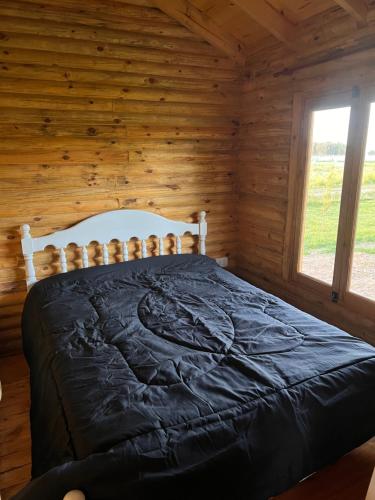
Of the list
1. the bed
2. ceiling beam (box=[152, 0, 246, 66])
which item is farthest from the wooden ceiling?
the bed

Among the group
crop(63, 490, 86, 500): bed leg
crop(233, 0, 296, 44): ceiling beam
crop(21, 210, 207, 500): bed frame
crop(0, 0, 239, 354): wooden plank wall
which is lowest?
crop(63, 490, 86, 500): bed leg

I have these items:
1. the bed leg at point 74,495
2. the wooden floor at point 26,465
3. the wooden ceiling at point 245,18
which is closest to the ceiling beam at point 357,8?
the wooden ceiling at point 245,18

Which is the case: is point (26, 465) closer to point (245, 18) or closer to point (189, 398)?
point (189, 398)

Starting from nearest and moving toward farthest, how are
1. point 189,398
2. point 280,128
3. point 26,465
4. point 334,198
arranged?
point 189,398 → point 26,465 → point 334,198 → point 280,128

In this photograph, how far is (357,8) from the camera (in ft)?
6.72

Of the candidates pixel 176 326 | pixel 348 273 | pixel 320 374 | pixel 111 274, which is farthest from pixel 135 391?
pixel 348 273

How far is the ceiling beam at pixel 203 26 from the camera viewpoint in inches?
111

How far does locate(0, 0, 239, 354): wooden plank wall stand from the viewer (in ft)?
8.34

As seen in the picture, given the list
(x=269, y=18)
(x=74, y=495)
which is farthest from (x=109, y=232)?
(x=74, y=495)

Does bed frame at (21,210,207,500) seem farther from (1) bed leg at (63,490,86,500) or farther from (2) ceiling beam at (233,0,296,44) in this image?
(1) bed leg at (63,490,86,500)

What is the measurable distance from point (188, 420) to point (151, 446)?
158 millimetres

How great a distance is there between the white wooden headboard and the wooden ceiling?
1509 mm

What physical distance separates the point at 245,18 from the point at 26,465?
3.37m

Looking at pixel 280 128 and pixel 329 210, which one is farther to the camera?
pixel 280 128
